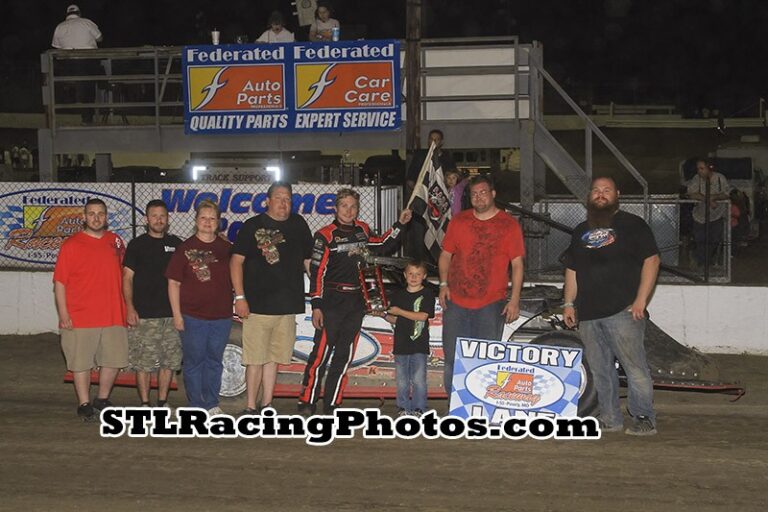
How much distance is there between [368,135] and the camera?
1622cm

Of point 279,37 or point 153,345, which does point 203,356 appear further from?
point 279,37

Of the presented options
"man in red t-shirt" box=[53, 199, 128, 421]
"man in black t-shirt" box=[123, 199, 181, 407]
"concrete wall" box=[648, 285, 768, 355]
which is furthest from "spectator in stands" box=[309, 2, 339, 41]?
"man in red t-shirt" box=[53, 199, 128, 421]

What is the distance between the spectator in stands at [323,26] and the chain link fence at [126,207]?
3.57m

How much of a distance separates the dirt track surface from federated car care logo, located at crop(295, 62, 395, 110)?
26.0ft

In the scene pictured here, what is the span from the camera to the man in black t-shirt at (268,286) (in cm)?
857

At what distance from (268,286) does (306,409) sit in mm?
979

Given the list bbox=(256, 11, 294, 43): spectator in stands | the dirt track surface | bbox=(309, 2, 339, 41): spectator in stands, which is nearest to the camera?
the dirt track surface

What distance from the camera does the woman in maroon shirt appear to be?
8578 mm

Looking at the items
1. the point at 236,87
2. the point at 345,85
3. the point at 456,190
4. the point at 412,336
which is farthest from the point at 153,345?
the point at 236,87

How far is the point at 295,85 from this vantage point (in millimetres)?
15992

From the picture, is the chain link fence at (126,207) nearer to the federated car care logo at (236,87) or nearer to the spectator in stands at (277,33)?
the federated car care logo at (236,87)

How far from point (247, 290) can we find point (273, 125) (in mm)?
7831

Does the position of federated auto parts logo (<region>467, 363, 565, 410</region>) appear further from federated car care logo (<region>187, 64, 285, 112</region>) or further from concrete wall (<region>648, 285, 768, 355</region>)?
federated car care logo (<region>187, 64, 285, 112</region>)

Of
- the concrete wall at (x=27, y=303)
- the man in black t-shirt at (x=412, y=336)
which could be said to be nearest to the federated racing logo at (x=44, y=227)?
the concrete wall at (x=27, y=303)
